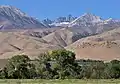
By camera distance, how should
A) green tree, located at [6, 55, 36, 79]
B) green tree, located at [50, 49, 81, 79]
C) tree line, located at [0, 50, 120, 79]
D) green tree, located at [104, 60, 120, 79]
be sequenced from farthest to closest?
green tree, located at [50, 49, 81, 79] → green tree, located at [6, 55, 36, 79] → tree line, located at [0, 50, 120, 79] → green tree, located at [104, 60, 120, 79]

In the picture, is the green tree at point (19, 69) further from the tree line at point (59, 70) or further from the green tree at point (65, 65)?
the green tree at point (65, 65)

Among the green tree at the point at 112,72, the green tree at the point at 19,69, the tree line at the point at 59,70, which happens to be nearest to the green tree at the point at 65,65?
the tree line at the point at 59,70

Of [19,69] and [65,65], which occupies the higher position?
[65,65]

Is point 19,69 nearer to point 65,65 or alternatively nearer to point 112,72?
point 65,65

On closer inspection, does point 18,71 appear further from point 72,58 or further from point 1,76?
point 72,58

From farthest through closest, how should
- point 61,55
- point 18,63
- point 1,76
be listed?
point 61,55 < point 18,63 < point 1,76

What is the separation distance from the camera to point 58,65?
113312mm

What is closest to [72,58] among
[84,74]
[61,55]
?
[61,55]

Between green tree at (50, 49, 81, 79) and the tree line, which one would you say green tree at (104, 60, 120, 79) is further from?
green tree at (50, 49, 81, 79)

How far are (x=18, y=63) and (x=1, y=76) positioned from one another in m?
9.17

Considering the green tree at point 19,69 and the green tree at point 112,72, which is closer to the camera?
the green tree at point 112,72

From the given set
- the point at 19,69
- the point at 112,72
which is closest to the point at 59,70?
the point at 19,69

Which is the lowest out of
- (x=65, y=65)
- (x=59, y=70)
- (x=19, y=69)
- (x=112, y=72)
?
(x=112, y=72)

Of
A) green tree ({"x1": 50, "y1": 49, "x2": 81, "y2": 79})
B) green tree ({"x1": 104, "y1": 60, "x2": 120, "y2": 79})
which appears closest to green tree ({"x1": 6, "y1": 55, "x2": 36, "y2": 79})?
green tree ({"x1": 50, "y1": 49, "x2": 81, "y2": 79})
